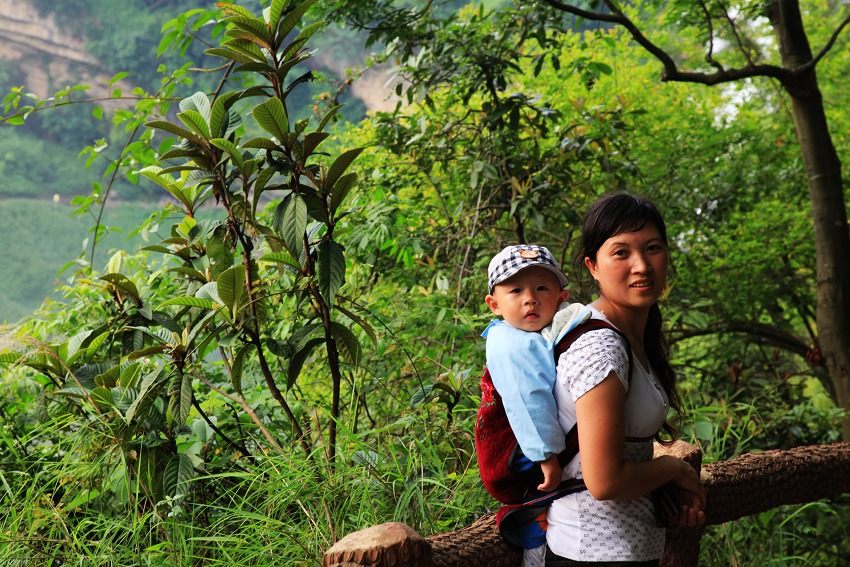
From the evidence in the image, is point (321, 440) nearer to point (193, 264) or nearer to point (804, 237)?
point (193, 264)

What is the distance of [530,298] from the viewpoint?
1308 millimetres

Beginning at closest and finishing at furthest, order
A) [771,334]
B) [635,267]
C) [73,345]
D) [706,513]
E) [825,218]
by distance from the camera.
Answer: [635,267]
[706,513]
[73,345]
[825,218]
[771,334]

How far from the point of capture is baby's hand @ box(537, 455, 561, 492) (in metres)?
1.23

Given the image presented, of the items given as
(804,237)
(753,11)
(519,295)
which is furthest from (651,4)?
(519,295)

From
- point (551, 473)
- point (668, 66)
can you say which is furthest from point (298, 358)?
point (668, 66)

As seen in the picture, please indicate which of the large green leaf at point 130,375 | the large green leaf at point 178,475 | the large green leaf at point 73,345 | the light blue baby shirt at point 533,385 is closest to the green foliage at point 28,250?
the large green leaf at point 73,345

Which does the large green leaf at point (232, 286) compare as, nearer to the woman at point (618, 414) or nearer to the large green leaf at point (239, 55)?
the large green leaf at point (239, 55)

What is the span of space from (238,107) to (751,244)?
372 centimetres

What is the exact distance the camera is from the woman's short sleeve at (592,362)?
1.14 metres

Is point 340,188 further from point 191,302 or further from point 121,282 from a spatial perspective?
point 121,282

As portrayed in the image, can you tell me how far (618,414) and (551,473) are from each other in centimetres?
14

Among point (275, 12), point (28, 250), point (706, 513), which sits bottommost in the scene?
point (706, 513)

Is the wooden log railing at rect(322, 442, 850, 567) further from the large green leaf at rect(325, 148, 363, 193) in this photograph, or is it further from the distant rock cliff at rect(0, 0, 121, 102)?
the distant rock cliff at rect(0, 0, 121, 102)

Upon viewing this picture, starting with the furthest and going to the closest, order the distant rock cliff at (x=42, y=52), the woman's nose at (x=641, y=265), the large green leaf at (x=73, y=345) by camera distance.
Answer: the distant rock cliff at (x=42, y=52) → the large green leaf at (x=73, y=345) → the woman's nose at (x=641, y=265)
